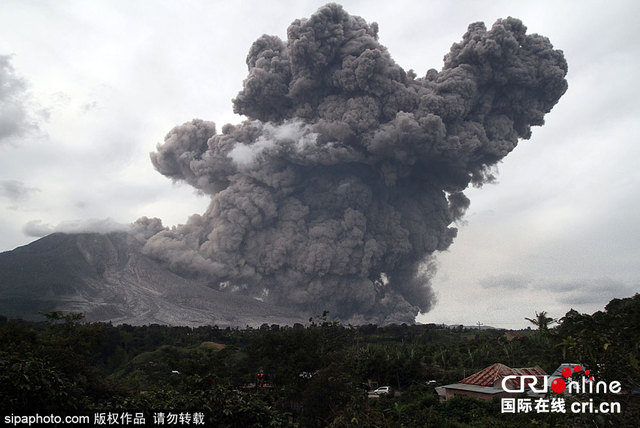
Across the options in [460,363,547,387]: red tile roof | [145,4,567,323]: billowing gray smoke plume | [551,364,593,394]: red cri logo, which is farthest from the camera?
[145,4,567,323]: billowing gray smoke plume

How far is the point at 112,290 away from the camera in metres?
76.9

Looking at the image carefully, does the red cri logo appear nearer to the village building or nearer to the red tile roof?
the village building

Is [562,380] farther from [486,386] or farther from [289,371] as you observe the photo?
[486,386]

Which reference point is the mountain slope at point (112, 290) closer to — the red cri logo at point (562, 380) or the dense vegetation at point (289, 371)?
the dense vegetation at point (289, 371)

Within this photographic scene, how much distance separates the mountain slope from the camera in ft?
217

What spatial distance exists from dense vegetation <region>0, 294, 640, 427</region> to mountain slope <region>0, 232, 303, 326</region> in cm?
1628

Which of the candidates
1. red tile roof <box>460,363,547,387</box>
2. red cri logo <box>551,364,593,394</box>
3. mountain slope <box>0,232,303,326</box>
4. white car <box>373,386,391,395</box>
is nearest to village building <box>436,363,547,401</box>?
red tile roof <box>460,363,547,387</box>

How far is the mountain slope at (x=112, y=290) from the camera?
66006 mm

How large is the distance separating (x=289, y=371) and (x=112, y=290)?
64635 mm

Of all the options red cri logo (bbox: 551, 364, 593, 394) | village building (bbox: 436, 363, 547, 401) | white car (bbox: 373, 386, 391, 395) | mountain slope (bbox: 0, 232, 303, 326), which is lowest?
white car (bbox: 373, 386, 391, 395)

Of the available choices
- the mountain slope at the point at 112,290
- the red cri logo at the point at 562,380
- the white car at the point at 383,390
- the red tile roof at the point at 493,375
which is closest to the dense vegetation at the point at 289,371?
the red cri logo at the point at 562,380

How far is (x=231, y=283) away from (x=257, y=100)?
25.3 meters

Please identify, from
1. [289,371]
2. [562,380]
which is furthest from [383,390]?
[562,380]

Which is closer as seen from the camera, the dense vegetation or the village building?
the dense vegetation
